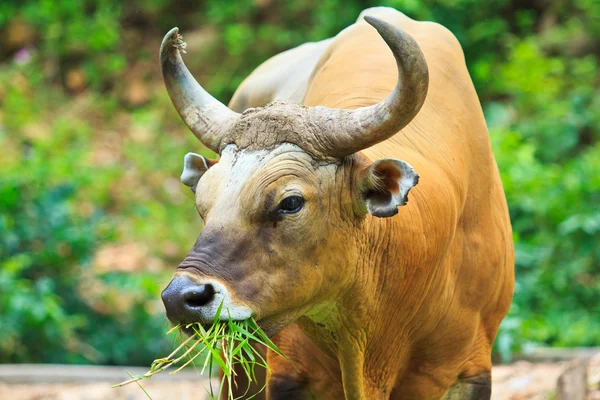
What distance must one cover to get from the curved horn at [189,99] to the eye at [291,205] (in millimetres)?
502

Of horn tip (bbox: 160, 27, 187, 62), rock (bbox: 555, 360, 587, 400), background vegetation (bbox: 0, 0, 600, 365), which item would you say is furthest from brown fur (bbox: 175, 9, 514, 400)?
background vegetation (bbox: 0, 0, 600, 365)

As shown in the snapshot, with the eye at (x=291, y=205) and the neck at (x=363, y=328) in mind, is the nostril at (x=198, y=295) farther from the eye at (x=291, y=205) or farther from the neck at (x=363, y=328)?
the neck at (x=363, y=328)

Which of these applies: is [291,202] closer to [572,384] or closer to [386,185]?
[386,185]

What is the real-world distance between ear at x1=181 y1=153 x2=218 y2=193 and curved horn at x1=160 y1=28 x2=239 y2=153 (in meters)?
0.10

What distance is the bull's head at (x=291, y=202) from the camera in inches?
134

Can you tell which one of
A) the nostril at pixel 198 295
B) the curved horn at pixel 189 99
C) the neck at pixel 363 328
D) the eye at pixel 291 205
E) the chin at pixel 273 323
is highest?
the curved horn at pixel 189 99

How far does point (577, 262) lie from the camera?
879cm

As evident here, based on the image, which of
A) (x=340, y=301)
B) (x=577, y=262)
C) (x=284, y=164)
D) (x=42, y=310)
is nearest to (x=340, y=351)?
(x=340, y=301)

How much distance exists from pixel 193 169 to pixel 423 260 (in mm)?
1070

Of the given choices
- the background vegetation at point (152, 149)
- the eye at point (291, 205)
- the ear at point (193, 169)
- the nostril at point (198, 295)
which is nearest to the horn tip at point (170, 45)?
the ear at point (193, 169)

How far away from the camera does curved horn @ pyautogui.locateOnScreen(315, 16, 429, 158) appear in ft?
11.4

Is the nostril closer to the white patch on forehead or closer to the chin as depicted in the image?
the chin

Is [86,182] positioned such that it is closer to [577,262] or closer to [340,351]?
[577,262]

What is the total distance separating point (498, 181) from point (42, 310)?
4.48 m
